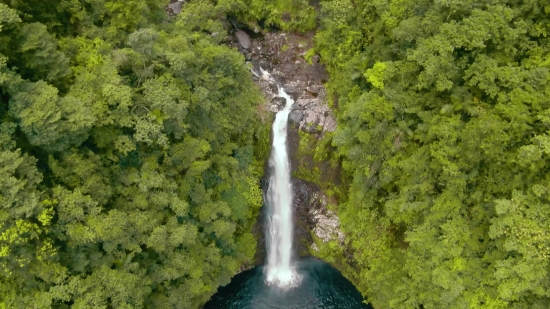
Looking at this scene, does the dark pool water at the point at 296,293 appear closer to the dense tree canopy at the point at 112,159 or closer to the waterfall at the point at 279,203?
the waterfall at the point at 279,203

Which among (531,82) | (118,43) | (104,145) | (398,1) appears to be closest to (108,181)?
(104,145)

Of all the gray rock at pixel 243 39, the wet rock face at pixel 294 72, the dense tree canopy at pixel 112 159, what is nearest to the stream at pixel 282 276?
the wet rock face at pixel 294 72

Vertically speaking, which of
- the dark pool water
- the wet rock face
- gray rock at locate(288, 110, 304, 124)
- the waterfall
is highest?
the wet rock face

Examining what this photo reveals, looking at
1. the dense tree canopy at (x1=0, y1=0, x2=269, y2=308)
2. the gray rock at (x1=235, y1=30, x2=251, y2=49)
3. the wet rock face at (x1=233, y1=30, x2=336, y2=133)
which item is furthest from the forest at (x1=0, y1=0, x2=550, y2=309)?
the gray rock at (x1=235, y1=30, x2=251, y2=49)

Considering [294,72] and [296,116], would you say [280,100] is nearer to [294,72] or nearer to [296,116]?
[296,116]

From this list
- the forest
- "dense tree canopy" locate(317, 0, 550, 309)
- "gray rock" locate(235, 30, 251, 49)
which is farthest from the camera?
"gray rock" locate(235, 30, 251, 49)

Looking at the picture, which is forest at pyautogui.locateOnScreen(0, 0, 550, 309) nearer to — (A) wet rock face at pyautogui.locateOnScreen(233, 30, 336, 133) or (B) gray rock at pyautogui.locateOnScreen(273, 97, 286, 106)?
(A) wet rock face at pyautogui.locateOnScreen(233, 30, 336, 133)

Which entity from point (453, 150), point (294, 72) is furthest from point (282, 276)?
point (294, 72)

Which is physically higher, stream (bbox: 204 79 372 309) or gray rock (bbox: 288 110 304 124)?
gray rock (bbox: 288 110 304 124)

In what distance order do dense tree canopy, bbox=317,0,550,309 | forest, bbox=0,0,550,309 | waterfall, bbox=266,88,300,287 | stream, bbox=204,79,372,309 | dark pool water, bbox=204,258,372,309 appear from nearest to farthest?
forest, bbox=0,0,550,309 → dense tree canopy, bbox=317,0,550,309 → dark pool water, bbox=204,258,372,309 → stream, bbox=204,79,372,309 → waterfall, bbox=266,88,300,287
